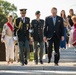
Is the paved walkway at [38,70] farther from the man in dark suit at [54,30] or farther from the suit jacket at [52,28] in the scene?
the suit jacket at [52,28]

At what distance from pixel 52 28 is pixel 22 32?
109cm

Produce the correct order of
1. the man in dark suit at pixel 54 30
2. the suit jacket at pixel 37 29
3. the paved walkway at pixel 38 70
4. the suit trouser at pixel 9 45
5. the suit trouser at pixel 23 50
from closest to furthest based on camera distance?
the paved walkway at pixel 38 70 → the man in dark suit at pixel 54 30 → the suit trouser at pixel 23 50 → the suit jacket at pixel 37 29 → the suit trouser at pixel 9 45

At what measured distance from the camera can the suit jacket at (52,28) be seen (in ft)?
49.1

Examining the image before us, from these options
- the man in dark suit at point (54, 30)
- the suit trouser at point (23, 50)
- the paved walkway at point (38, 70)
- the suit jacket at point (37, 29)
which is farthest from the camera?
the suit jacket at point (37, 29)

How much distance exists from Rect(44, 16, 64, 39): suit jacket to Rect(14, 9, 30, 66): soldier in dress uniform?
2.29ft

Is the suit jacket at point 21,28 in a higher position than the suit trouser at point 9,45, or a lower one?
higher

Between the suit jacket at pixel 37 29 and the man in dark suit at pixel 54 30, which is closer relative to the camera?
the man in dark suit at pixel 54 30

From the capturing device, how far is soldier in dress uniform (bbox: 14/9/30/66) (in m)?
15.3

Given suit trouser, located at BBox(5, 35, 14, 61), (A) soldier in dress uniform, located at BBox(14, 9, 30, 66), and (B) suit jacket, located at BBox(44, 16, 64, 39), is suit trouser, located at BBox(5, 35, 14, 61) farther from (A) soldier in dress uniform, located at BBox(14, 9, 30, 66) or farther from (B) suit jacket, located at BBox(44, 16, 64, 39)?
(B) suit jacket, located at BBox(44, 16, 64, 39)

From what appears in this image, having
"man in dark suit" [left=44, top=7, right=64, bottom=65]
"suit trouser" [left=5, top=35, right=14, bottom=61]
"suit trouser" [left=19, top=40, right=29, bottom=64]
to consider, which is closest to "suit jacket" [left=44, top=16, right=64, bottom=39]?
"man in dark suit" [left=44, top=7, right=64, bottom=65]

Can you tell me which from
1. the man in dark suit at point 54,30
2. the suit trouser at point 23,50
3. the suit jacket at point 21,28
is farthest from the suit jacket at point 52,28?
the suit trouser at point 23,50

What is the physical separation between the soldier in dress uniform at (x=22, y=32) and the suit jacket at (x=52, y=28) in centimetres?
70

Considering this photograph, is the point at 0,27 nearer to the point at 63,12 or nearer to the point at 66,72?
the point at 63,12

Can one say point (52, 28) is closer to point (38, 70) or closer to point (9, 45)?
point (38, 70)
